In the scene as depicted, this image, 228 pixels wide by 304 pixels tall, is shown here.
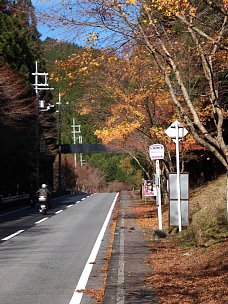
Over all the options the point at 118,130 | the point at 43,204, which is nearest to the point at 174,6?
the point at 118,130

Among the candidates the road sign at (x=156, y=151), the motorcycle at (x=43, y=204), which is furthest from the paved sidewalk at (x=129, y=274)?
the motorcycle at (x=43, y=204)

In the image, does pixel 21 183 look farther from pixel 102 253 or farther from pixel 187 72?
pixel 102 253

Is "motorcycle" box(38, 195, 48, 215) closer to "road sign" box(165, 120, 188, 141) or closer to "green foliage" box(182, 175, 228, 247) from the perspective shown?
"green foliage" box(182, 175, 228, 247)

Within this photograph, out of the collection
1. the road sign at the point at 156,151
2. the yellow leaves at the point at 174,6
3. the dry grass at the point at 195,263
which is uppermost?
the yellow leaves at the point at 174,6

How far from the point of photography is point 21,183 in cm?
4812

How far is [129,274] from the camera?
856 cm

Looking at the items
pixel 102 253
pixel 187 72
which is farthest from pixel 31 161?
pixel 102 253

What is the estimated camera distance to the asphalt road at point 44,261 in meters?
7.46

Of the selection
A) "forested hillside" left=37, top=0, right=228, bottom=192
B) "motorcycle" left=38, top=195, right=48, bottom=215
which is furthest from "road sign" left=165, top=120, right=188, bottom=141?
"motorcycle" left=38, top=195, right=48, bottom=215

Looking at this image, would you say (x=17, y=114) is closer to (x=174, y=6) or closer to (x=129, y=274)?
(x=129, y=274)

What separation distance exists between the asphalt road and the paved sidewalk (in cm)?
54

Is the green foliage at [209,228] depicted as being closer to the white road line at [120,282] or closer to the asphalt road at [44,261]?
the white road line at [120,282]

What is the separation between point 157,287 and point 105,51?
4383 millimetres

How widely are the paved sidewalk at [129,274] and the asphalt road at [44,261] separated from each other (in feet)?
1.76
